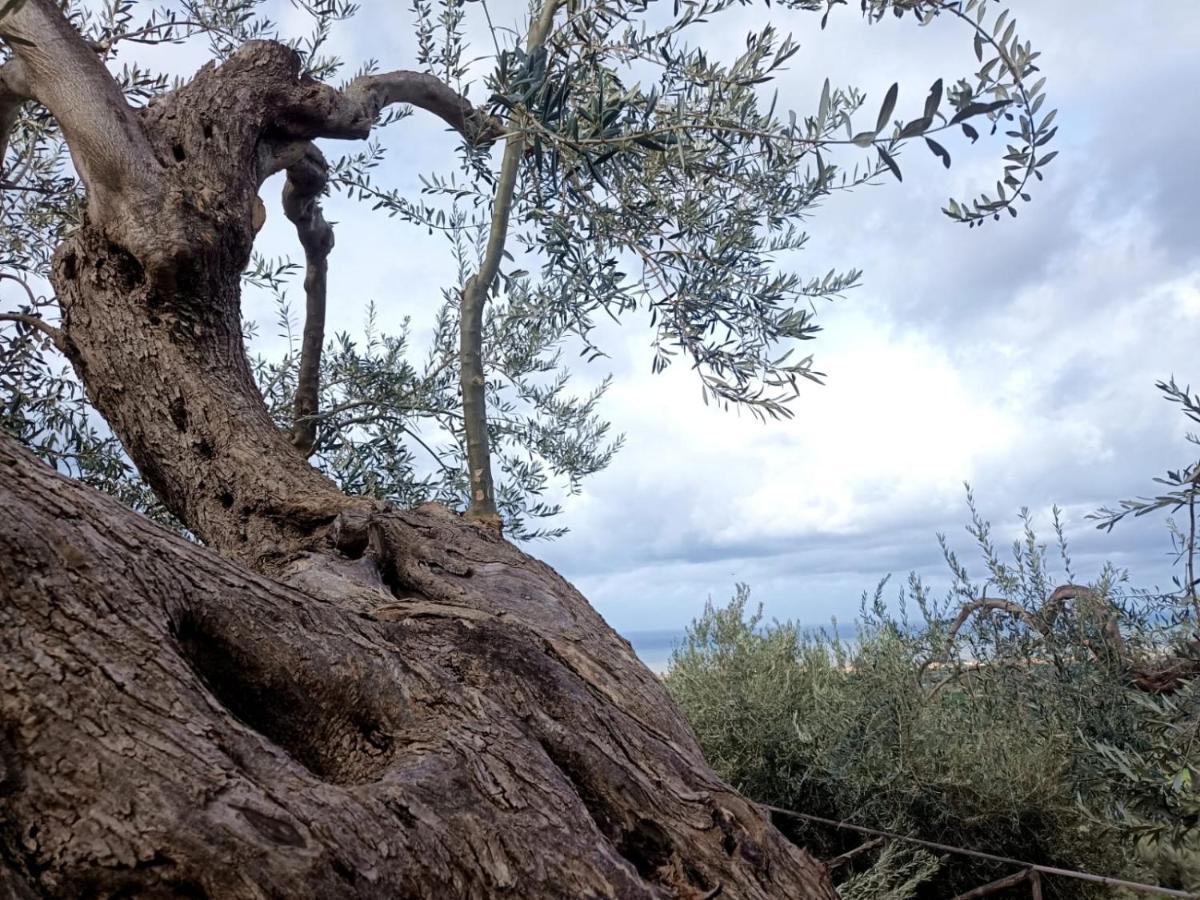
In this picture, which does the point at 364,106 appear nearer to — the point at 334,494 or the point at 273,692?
the point at 334,494

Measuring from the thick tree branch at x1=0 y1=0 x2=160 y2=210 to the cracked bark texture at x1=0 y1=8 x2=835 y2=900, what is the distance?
2 cm

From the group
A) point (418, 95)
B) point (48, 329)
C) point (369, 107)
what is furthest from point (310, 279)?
point (48, 329)

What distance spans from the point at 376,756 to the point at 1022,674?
4.07m

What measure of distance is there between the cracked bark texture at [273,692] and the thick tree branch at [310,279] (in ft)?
5.09

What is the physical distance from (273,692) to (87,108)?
2970 mm

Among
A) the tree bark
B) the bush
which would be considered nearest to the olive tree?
the tree bark

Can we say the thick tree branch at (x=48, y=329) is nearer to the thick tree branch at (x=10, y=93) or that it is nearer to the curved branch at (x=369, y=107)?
→ the thick tree branch at (x=10, y=93)

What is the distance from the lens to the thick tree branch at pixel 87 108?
4.05 metres

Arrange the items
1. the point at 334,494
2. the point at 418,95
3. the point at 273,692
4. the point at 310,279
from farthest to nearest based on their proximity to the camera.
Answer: the point at 310,279 < the point at 418,95 < the point at 334,494 < the point at 273,692

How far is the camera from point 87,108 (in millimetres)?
4223

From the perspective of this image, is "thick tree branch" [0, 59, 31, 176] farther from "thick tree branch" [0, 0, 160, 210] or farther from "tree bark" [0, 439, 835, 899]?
"tree bark" [0, 439, 835, 899]

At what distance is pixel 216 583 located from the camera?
2.46m

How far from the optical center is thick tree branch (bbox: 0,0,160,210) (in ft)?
13.3

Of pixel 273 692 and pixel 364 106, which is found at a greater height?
pixel 364 106
